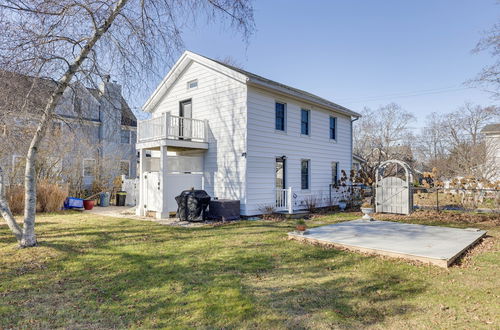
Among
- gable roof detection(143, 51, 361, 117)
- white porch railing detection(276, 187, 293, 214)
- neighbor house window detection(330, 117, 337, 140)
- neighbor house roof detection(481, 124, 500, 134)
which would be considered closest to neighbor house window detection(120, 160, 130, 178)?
gable roof detection(143, 51, 361, 117)

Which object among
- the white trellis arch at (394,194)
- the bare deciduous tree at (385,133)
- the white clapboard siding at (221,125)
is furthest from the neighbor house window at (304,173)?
the bare deciduous tree at (385,133)

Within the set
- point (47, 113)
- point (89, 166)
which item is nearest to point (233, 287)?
point (47, 113)

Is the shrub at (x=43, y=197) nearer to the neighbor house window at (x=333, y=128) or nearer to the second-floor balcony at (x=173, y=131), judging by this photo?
the second-floor balcony at (x=173, y=131)

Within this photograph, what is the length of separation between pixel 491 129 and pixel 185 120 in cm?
2650

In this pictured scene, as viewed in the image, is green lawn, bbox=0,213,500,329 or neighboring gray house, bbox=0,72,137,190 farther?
neighboring gray house, bbox=0,72,137,190

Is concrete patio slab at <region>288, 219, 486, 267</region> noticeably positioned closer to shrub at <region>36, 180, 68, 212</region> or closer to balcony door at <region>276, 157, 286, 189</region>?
balcony door at <region>276, 157, 286, 189</region>

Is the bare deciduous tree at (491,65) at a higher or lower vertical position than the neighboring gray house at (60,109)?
higher

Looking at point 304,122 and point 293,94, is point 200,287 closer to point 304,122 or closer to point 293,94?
point 293,94

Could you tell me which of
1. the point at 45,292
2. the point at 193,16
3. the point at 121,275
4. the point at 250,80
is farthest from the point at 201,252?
the point at 250,80

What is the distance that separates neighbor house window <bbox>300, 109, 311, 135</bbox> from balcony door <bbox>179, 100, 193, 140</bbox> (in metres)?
4.95

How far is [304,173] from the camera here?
14.0 meters

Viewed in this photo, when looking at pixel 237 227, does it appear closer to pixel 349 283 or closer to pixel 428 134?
pixel 349 283

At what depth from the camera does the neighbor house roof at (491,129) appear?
2491 cm

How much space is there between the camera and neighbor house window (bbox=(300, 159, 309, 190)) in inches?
543
